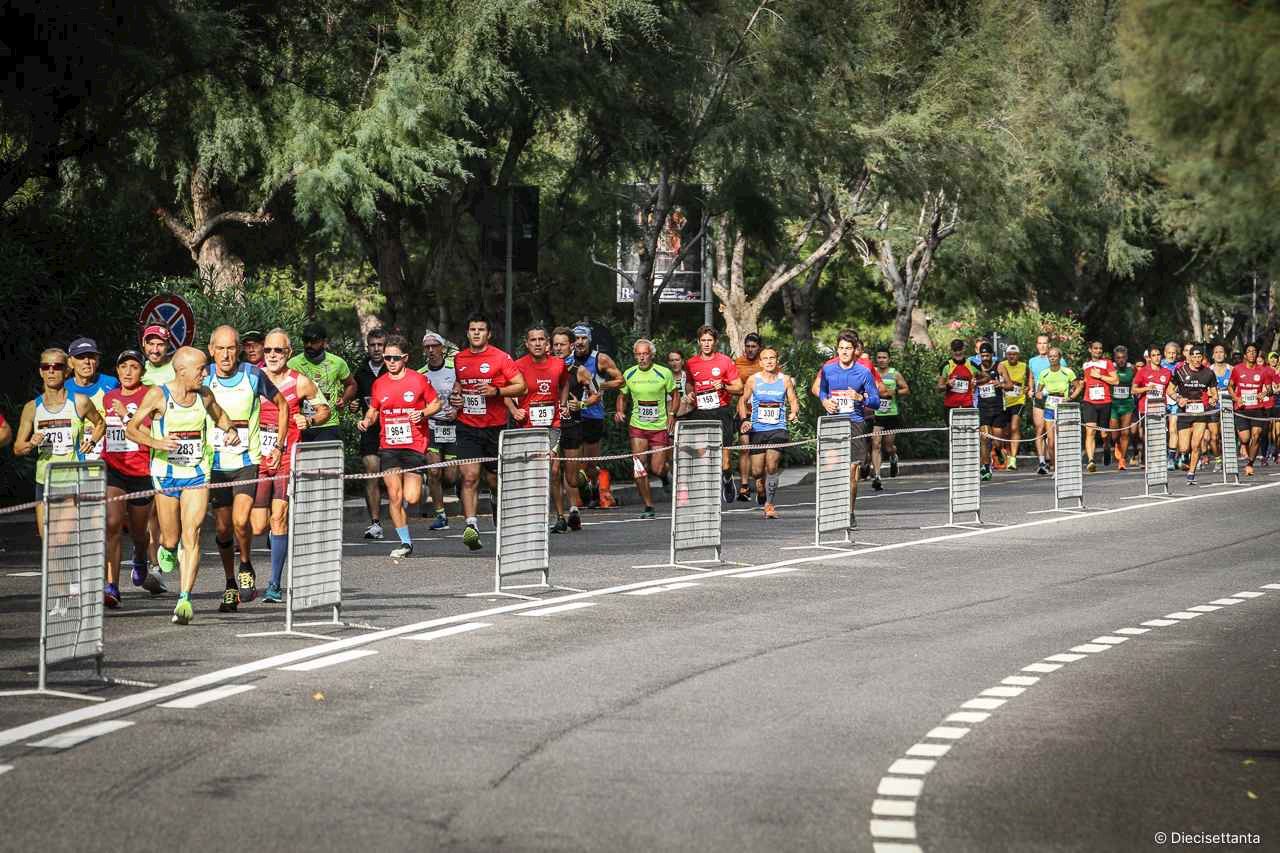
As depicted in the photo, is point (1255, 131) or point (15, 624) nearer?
point (1255, 131)

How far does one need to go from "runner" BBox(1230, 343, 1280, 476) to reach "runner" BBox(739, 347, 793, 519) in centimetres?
1347

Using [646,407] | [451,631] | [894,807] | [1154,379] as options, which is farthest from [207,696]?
[1154,379]

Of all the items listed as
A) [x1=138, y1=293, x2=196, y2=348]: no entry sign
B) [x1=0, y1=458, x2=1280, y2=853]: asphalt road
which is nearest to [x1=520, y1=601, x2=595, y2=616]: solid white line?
[x1=0, y1=458, x2=1280, y2=853]: asphalt road

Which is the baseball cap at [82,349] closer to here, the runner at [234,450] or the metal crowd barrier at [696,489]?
the runner at [234,450]

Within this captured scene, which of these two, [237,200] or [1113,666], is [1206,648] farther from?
[237,200]

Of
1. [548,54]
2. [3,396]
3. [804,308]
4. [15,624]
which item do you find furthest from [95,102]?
[804,308]

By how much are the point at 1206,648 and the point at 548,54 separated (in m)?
17.9

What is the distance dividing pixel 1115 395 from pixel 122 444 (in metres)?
23.7

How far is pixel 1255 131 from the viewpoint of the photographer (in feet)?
33.4

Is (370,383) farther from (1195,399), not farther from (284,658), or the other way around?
(1195,399)

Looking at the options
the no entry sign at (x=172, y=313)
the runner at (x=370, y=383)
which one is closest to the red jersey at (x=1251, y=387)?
the runner at (x=370, y=383)

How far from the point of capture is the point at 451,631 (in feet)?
42.4

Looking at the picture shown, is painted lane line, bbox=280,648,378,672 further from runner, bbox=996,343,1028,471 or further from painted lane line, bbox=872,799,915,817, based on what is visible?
runner, bbox=996,343,1028,471

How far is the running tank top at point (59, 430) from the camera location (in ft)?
48.0
